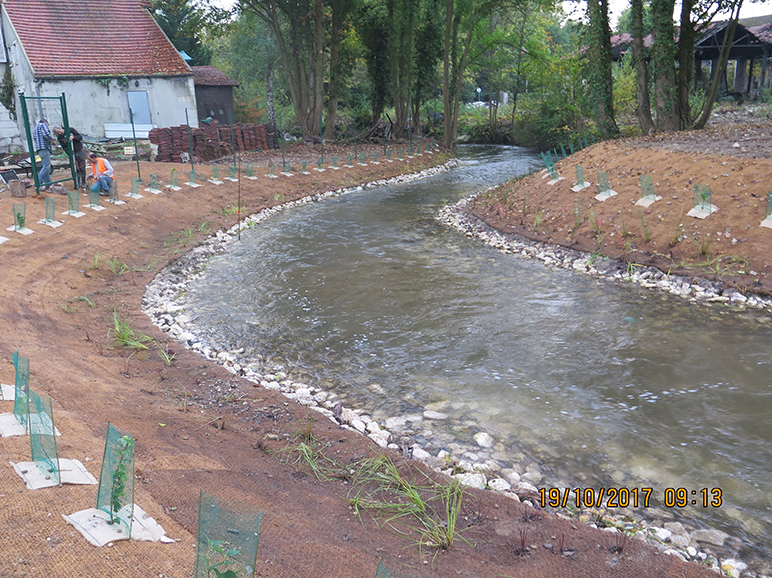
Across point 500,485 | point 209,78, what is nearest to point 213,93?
point 209,78

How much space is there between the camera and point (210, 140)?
72.8 feet

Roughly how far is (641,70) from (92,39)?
22255mm

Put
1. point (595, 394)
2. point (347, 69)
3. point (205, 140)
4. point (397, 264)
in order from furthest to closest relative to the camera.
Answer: point (347, 69)
point (205, 140)
point (397, 264)
point (595, 394)

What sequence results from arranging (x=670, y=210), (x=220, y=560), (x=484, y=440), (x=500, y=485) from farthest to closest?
(x=670, y=210)
(x=484, y=440)
(x=500, y=485)
(x=220, y=560)

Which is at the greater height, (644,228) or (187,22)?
(187,22)

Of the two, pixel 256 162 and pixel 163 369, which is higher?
pixel 256 162

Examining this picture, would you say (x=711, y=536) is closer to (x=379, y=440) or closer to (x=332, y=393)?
(x=379, y=440)

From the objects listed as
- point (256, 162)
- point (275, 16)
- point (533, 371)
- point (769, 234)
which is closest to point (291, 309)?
point (533, 371)

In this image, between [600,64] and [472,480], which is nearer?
[472,480]

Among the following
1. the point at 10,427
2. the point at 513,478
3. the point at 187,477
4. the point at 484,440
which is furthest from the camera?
the point at 484,440

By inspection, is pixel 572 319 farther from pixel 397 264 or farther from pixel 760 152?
pixel 760 152

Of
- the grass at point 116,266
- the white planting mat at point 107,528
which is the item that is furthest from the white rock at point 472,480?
the grass at point 116,266

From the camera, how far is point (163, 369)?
7062mm

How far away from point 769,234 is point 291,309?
25.8 feet
